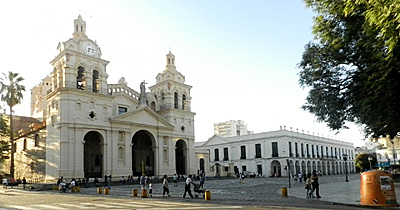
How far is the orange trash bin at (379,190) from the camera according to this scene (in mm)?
15516

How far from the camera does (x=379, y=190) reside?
51.4 feet

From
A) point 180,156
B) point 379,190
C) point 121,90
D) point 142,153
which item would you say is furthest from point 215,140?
point 379,190

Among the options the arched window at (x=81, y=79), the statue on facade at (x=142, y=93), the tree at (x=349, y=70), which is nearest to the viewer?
the tree at (x=349, y=70)

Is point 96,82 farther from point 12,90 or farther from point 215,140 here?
point 215,140

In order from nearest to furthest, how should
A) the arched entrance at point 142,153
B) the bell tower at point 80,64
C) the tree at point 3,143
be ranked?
the bell tower at point 80,64
the tree at point 3,143
the arched entrance at point 142,153

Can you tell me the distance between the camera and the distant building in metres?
153

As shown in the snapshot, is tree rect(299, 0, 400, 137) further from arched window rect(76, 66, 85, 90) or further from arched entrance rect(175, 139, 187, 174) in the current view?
arched entrance rect(175, 139, 187, 174)

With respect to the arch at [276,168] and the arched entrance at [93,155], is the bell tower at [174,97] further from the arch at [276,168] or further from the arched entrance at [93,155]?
the arch at [276,168]

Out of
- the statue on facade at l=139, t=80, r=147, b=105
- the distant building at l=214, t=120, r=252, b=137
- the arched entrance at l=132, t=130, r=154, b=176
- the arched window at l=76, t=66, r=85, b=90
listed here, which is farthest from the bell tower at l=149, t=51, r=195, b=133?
the distant building at l=214, t=120, r=252, b=137

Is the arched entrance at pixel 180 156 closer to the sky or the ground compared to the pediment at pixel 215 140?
closer to the ground

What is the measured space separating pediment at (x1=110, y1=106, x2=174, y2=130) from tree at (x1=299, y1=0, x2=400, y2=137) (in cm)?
2939

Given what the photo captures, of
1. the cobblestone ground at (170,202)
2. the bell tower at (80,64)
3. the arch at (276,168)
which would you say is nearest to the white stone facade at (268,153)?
the arch at (276,168)

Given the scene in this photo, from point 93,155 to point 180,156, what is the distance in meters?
15.3

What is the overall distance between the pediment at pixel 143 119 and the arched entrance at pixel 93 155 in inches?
146
